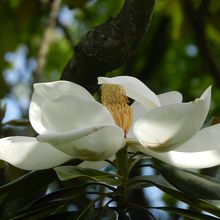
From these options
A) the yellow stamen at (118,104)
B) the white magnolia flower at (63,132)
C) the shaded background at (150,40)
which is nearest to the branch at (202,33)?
the shaded background at (150,40)

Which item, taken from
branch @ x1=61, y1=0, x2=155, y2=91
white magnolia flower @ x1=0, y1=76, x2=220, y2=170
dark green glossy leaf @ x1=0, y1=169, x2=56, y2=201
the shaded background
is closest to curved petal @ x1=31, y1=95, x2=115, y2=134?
white magnolia flower @ x1=0, y1=76, x2=220, y2=170

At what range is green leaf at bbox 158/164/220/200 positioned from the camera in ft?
2.91

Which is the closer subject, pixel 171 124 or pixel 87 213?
pixel 171 124

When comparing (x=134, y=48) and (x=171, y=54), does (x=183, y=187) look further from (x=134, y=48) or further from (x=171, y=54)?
(x=171, y=54)

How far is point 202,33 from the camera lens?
6.84ft

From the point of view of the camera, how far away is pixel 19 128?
5.11 ft

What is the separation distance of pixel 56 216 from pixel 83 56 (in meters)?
0.30

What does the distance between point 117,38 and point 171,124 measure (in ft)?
1.07

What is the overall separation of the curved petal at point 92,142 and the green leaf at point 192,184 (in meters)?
0.09

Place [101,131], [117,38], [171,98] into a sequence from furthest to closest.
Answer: [117,38] < [171,98] < [101,131]

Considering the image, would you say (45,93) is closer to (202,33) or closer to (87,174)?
(87,174)

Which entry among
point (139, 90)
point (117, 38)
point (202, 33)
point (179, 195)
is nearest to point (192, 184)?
point (179, 195)

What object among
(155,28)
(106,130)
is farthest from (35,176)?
(155,28)

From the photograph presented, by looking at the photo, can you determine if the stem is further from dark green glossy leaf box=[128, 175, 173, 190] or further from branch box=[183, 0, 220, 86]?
branch box=[183, 0, 220, 86]
